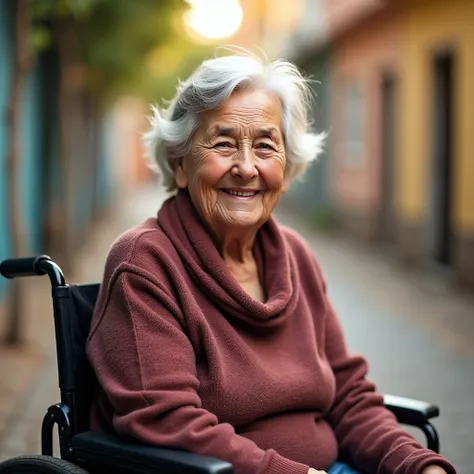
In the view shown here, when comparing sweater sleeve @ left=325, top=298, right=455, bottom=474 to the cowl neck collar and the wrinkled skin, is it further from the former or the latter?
the wrinkled skin

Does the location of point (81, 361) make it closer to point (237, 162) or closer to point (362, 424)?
point (237, 162)

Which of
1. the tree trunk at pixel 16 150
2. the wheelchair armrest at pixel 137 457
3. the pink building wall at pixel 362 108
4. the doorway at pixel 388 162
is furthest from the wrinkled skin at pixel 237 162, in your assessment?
the doorway at pixel 388 162

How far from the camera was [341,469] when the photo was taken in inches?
111

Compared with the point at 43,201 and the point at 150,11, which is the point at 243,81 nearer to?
the point at 150,11

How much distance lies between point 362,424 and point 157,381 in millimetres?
833

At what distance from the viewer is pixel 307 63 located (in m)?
22.7

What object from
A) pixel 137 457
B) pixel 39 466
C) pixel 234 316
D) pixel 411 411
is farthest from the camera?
pixel 411 411

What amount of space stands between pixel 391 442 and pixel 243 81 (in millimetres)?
1148

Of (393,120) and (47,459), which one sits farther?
(393,120)

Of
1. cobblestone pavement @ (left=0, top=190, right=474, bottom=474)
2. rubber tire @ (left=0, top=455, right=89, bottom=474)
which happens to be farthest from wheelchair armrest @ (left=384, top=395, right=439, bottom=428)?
cobblestone pavement @ (left=0, top=190, right=474, bottom=474)

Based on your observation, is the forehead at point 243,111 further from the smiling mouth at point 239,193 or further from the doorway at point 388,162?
the doorway at point 388,162

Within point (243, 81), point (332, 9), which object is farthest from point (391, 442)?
point (332, 9)

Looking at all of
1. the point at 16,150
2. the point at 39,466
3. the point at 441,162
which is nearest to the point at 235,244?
the point at 39,466

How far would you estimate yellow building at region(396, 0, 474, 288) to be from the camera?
10.9m
